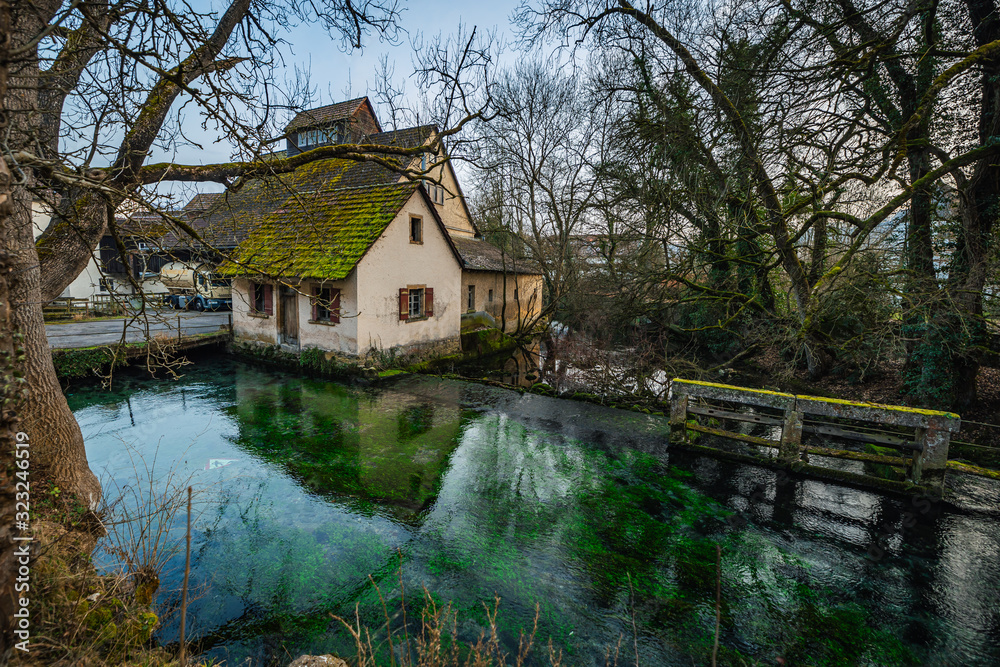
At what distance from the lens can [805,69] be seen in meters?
7.02

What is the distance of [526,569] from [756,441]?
14.7 ft

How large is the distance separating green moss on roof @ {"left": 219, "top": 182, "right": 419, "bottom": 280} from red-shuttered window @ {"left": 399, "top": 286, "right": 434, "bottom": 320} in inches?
90.9

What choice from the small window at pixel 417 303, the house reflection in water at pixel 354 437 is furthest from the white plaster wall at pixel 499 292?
the house reflection in water at pixel 354 437

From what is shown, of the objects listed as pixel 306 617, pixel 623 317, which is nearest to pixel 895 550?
pixel 306 617

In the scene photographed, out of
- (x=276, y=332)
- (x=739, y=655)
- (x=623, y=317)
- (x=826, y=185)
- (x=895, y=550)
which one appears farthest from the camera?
(x=276, y=332)

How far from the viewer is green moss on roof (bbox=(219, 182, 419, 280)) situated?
1252 centimetres

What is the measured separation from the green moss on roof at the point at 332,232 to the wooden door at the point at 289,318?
130 centimetres

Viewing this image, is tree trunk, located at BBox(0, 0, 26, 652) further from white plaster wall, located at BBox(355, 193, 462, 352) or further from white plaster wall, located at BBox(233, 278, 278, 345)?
white plaster wall, located at BBox(233, 278, 278, 345)

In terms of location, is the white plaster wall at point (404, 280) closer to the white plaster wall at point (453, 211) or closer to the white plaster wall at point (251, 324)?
the white plaster wall at point (251, 324)

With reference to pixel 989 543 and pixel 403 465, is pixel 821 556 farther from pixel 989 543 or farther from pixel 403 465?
pixel 403 465

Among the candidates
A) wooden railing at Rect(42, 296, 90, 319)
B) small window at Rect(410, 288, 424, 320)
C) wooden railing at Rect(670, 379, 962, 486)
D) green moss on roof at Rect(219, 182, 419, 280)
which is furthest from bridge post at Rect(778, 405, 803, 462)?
wooden railing at Rect(42, 296, 90, 319)

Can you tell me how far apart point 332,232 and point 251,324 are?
4853 millimetres

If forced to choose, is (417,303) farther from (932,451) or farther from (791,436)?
(932,451)

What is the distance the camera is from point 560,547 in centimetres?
526
